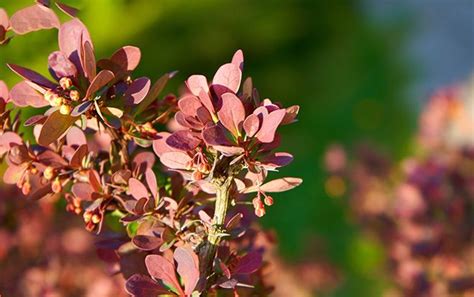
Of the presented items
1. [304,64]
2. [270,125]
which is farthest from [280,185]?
[304,64]

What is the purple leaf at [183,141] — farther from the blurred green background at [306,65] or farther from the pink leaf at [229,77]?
the blurred green background at [306,65]

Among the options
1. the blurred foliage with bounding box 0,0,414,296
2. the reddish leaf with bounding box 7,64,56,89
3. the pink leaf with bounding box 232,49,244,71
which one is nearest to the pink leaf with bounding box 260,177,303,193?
the pink leaf with bounding box 232,49,244,71

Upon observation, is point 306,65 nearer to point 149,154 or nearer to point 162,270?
point 149,154

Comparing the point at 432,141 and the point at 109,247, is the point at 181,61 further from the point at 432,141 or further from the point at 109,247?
the point at 109,247

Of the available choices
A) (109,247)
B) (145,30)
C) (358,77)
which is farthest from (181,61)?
(109,247)

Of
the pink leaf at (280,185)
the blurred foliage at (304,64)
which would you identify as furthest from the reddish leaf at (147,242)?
the blurred foliage at (304,64)

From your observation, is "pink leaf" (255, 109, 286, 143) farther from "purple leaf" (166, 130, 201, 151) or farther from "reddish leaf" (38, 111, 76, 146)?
"reddish leaf" (38, 111, 76, 146)
